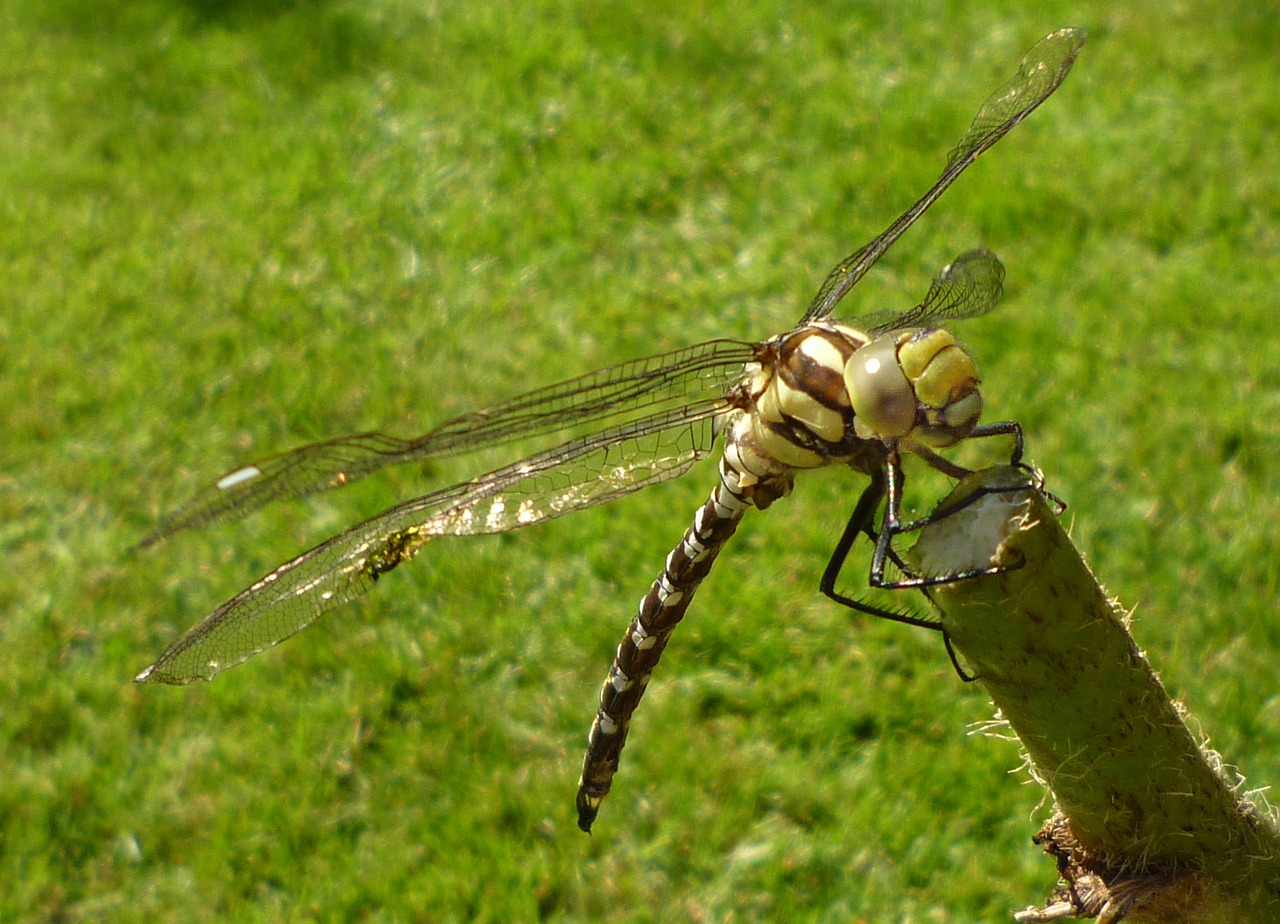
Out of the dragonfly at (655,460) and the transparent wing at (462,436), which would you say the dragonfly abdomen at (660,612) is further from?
the transparent wing at (462,436)

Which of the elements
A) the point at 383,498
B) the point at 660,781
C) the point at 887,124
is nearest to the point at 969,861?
the point at 660,781

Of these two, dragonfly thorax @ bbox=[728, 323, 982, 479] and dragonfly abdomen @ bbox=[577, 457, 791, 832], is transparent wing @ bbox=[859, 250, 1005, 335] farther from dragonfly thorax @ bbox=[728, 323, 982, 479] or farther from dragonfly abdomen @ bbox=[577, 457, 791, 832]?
dragonfly abdomen @ bbox=[577, 457, 791, 832]

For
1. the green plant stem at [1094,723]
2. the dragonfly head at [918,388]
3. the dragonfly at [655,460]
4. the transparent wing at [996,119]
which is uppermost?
the transparent wing at [996,119]

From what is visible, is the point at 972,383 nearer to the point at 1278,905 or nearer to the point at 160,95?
the point at 1278,905

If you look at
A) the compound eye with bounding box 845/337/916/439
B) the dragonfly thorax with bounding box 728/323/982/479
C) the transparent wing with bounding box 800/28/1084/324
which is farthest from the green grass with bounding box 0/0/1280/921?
the compound eye with bounding box 845/337/916/439

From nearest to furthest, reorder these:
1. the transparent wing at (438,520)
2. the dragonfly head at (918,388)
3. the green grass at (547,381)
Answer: the dragonfly head at (918,388)
the transparent wing at (438,520)
the green grass at (547,381)

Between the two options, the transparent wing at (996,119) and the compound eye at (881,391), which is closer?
the compound eye at (881,391)

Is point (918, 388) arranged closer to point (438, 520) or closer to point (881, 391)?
point (881, 391)

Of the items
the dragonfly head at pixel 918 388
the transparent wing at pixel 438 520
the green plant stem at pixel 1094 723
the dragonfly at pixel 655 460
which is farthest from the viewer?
the transparent wing at pixel 438 520

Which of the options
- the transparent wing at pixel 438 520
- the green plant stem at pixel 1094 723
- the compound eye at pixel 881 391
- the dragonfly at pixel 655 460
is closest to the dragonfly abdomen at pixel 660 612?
the dragonfly at pixel 655 460
